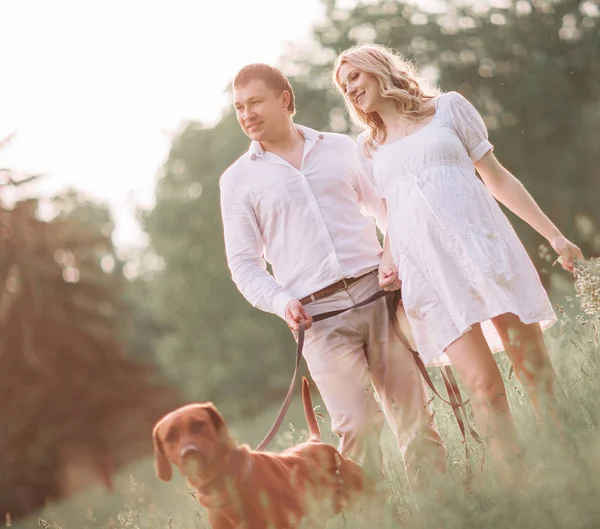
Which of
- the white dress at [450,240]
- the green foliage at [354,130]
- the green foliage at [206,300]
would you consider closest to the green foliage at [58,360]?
the green foliage at [206,300]

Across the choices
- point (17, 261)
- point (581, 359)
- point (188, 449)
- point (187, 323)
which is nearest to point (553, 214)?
point (187, 323)

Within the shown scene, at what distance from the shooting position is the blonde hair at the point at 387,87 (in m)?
4.31

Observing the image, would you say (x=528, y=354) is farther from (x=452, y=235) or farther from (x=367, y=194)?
(x=367, y=194)

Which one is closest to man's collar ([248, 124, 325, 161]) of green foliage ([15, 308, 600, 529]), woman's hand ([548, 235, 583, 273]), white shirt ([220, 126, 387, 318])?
white shirt ([220, 126, 387, 318])

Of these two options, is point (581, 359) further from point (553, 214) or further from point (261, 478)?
point (553, 214)

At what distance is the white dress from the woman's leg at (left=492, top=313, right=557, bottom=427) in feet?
0.21

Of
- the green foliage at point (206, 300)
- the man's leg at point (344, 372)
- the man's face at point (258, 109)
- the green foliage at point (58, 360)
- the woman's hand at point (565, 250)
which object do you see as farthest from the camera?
the green foliage at point (206, 300)

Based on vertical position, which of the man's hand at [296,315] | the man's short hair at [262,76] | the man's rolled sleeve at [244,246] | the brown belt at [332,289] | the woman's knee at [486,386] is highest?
the man's short hair at [262,76]

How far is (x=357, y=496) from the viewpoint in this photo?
3.71m

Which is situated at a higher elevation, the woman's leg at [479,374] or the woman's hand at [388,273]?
the woman's hand at [388,273]

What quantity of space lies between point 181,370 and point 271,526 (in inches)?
1146

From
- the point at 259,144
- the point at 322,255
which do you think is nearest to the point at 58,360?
the point at 259,144

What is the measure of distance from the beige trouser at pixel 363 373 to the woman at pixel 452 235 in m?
0.26

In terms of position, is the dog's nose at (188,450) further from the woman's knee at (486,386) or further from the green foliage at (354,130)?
the green foliage at (354,130)
